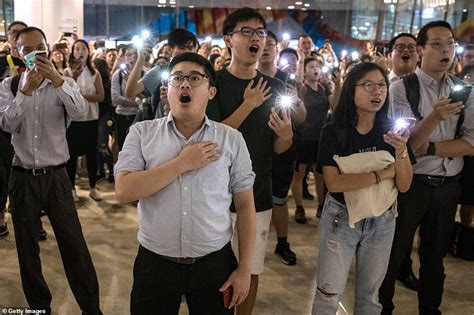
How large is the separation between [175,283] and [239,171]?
445mm

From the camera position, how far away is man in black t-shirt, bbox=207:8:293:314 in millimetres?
2236

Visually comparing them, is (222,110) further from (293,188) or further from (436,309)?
(293,188)

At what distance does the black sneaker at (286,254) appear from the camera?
12.0ft

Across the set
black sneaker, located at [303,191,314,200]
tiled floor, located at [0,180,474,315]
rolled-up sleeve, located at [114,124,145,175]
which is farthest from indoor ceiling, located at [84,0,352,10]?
rolled-up sleeve, located at [114,124,145,175]

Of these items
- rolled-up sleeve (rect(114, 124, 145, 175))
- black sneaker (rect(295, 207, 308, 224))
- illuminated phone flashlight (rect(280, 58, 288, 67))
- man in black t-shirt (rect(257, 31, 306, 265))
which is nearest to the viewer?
rolled-up sleeve (rect(114, 124, 145, 175))

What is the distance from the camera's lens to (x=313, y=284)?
334cm

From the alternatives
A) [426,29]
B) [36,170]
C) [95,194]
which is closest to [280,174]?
[426,29]

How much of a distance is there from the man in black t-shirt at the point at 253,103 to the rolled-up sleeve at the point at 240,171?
0.46m

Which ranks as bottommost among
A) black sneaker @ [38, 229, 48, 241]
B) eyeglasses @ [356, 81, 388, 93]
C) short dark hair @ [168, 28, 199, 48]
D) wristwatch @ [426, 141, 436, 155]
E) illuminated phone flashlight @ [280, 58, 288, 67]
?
black sneaker @ [38, 229, 48, 241]

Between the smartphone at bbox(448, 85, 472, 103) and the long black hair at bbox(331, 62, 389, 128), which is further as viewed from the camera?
the smartphone at bbox(448, 85, 472, 103)

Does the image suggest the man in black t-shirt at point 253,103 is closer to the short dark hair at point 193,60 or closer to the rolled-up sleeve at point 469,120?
the short dark hair at point 193,60

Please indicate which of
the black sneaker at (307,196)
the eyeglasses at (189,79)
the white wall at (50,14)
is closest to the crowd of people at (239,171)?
the eyeglasses at (189,79)

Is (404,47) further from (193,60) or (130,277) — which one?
(130,277)

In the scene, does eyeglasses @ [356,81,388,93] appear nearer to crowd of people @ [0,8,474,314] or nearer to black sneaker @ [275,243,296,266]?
crowd of people @ [0,8,474,314]
